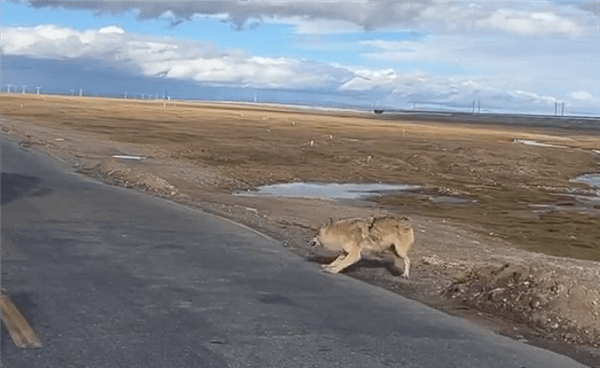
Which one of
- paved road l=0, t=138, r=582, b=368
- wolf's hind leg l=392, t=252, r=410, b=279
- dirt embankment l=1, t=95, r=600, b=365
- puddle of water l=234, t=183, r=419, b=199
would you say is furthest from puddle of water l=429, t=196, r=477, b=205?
wolf's hind leg l=392, t=252, r=410, b=279

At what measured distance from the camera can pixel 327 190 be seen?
31062mm

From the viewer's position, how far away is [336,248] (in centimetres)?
1182

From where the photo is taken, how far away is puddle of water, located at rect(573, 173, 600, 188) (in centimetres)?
4061

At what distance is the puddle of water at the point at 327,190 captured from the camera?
2858 cm

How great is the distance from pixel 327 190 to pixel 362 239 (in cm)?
1926

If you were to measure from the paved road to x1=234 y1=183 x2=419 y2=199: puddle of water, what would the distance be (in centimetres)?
1344

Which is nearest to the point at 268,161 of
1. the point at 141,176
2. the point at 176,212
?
the point at 141,176

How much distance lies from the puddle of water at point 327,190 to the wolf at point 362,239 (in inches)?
607

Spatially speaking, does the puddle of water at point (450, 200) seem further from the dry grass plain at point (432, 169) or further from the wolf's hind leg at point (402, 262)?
the wolf's hind leg at point (402, 262)

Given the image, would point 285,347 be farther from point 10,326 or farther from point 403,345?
point 10,326

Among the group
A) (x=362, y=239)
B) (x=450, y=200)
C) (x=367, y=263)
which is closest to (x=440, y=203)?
(x=450, y=200)

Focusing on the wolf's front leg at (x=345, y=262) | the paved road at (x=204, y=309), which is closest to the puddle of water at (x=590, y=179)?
the paved road at (x=204, y=309)

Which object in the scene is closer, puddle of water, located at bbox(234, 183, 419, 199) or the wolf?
the wolf

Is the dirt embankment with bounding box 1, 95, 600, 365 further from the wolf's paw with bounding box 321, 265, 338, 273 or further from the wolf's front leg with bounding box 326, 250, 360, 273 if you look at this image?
the wolf's paw with bounding box 321, 265, 338, 273
